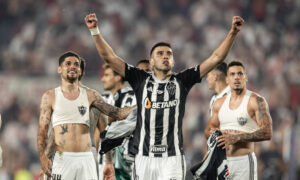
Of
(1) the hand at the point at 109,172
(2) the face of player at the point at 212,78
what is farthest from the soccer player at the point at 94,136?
(2) the face of player at the point at 212,78

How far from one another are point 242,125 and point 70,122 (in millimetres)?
2237

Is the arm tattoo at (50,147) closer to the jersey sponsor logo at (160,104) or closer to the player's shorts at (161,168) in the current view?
the player's shorts at (161,168)

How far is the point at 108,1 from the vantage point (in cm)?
1748

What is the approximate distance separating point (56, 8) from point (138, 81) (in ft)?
38.5

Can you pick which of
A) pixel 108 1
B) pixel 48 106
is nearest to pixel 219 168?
pixel 48 106

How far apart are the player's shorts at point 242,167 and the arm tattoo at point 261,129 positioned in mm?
314

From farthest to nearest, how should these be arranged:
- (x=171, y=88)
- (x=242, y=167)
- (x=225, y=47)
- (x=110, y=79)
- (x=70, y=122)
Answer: (x=110, y=79) → (x=242, y=167) → (x=70, y=122) → (x=171, y=88) → (x=225, y=47)

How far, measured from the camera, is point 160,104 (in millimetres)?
5988

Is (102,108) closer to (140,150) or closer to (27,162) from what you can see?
(140,150)

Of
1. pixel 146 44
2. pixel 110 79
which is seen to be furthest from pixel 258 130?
pixel 146 44

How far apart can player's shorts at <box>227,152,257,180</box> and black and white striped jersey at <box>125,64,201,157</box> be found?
1.16 metres

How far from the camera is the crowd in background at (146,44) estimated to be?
13.6m

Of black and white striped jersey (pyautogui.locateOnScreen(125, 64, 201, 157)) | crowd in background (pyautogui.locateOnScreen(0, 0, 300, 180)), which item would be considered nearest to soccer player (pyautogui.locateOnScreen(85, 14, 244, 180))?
black and white striped jersey (pyautogui.locateOnScreen(125, 64, 201, 157))

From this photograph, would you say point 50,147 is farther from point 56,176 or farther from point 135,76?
point 135,76
